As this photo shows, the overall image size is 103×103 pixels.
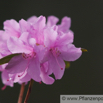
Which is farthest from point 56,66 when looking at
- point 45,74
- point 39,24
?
point 39,24

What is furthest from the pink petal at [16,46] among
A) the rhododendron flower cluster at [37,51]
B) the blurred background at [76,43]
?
the blurred background at [76,43]

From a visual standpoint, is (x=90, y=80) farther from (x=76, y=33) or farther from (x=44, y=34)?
(x=44, y=34)

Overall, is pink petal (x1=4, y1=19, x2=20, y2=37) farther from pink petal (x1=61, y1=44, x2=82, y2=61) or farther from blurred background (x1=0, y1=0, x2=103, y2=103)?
blurred background (x1=0, y1=0, x2=103, y2=103)

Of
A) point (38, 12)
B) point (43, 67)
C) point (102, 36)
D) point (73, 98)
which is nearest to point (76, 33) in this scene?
point (102, 36)

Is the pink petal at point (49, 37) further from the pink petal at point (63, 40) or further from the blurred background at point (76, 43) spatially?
the blurred background at point (76, 43)

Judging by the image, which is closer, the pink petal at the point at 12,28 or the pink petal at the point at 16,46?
the pink petal at the point at 16,46

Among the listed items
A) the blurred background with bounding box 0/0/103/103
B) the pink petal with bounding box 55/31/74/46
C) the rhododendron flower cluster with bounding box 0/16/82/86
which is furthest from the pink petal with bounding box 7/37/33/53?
the blurred background with bounding box 0/0/103/103
